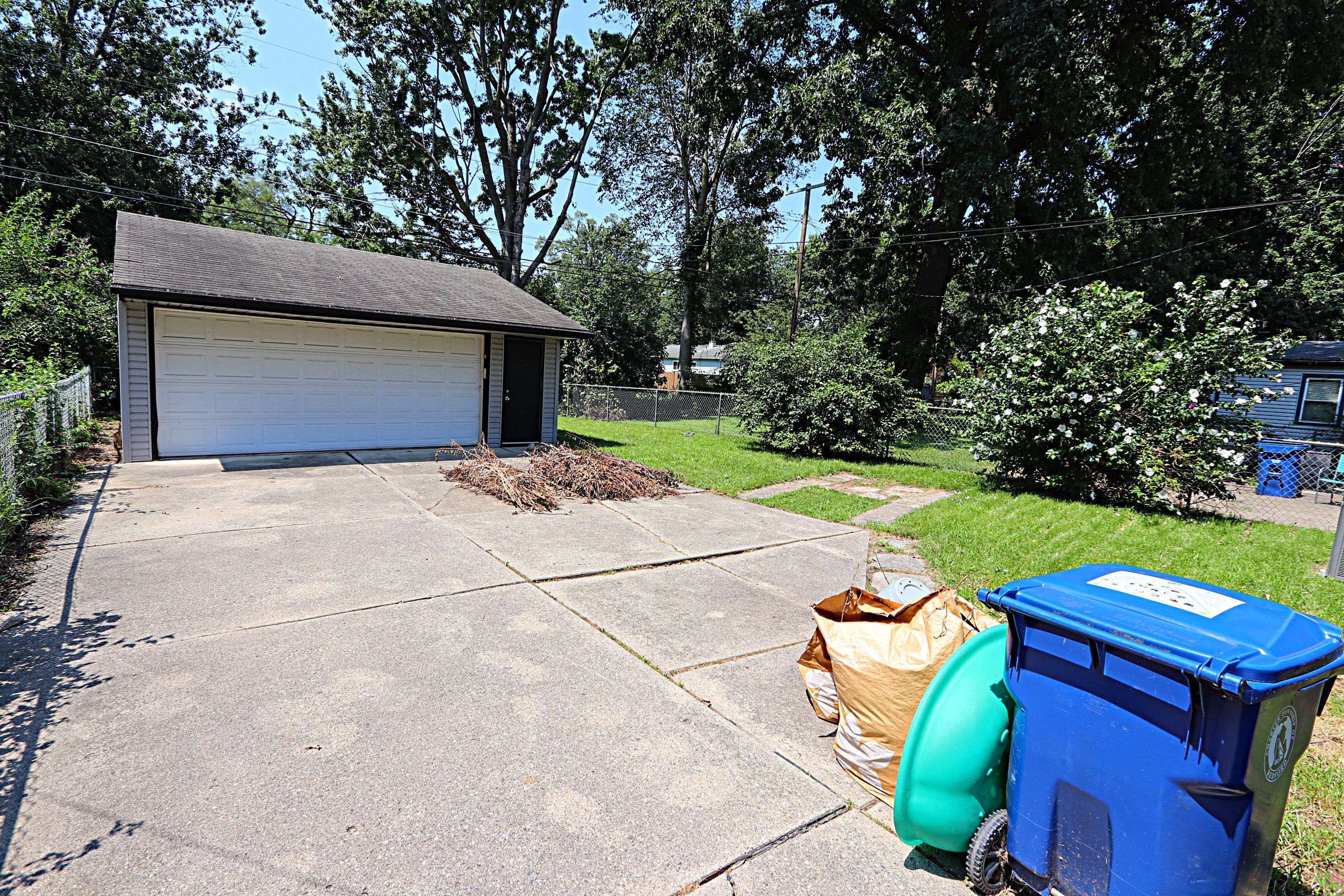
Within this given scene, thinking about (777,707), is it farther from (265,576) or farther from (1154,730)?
(265,576)

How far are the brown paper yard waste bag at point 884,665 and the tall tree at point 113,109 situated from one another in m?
25.5

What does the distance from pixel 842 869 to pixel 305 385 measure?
10583mm

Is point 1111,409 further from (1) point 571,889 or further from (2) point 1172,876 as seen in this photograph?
(1) point 571,889

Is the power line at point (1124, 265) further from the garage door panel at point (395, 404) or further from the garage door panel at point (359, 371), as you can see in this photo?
the garage door panel at point (359, 371)

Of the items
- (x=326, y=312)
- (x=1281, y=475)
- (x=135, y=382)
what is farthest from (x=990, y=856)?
(x=1281, y=475)

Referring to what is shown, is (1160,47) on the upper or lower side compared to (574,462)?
upper

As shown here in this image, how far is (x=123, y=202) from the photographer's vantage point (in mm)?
19875

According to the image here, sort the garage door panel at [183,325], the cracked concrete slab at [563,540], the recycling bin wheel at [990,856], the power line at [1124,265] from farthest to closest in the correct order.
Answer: the power line at [1124,265] → the garage door panel at [183,325] → the cracked concrete slab at [563,540] → the recycling bin wheel at [990,856]

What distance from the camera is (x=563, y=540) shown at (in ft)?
19.9

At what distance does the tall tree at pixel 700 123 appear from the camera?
17.4m

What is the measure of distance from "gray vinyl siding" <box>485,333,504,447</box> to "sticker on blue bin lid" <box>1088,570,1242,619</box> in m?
11.0

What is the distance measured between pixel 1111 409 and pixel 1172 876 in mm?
7890

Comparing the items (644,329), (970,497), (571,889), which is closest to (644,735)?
(571,889)

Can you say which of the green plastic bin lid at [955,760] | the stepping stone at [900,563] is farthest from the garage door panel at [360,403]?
the green plastic bin lid at [955,760]
